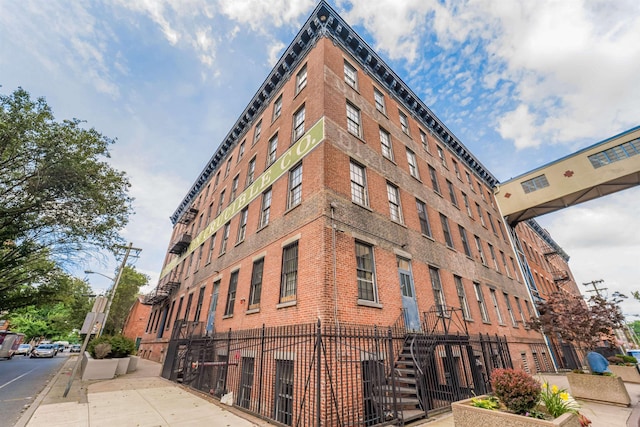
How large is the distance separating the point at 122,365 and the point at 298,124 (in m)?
16.4

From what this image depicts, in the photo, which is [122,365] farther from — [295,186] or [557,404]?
[557,404]

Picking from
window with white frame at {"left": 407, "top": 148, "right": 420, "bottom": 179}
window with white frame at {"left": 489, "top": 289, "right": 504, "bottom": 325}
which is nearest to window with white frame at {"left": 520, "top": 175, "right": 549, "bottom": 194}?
window with white frame at {"left": 489, "top": 289, "right": 504, "bottom": 325}

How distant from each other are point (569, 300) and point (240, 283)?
16.2 m

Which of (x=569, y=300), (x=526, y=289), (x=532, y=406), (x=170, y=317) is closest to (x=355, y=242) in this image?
(x=532, y=406)

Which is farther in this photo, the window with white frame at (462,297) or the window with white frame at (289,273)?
the window with white frame at (462,297)

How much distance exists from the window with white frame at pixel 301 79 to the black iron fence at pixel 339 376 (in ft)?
39.1

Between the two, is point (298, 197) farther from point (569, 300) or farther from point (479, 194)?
point (479, 194)

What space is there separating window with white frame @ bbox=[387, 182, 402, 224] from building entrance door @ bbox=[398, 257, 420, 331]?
212 cm

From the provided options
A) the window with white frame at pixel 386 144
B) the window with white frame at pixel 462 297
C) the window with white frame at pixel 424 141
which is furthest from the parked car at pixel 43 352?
the window with white frame at pixel 424 141

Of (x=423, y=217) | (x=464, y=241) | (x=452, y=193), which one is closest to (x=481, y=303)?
(x=464, y=241)

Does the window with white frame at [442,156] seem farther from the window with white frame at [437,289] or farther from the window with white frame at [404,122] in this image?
the window with white frame at [437,289]

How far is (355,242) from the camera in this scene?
977 cm

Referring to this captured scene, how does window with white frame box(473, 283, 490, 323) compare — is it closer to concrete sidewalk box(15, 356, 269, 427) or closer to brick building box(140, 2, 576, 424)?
brick building box(140, 2, 576, 424)

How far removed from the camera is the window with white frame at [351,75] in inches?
553
